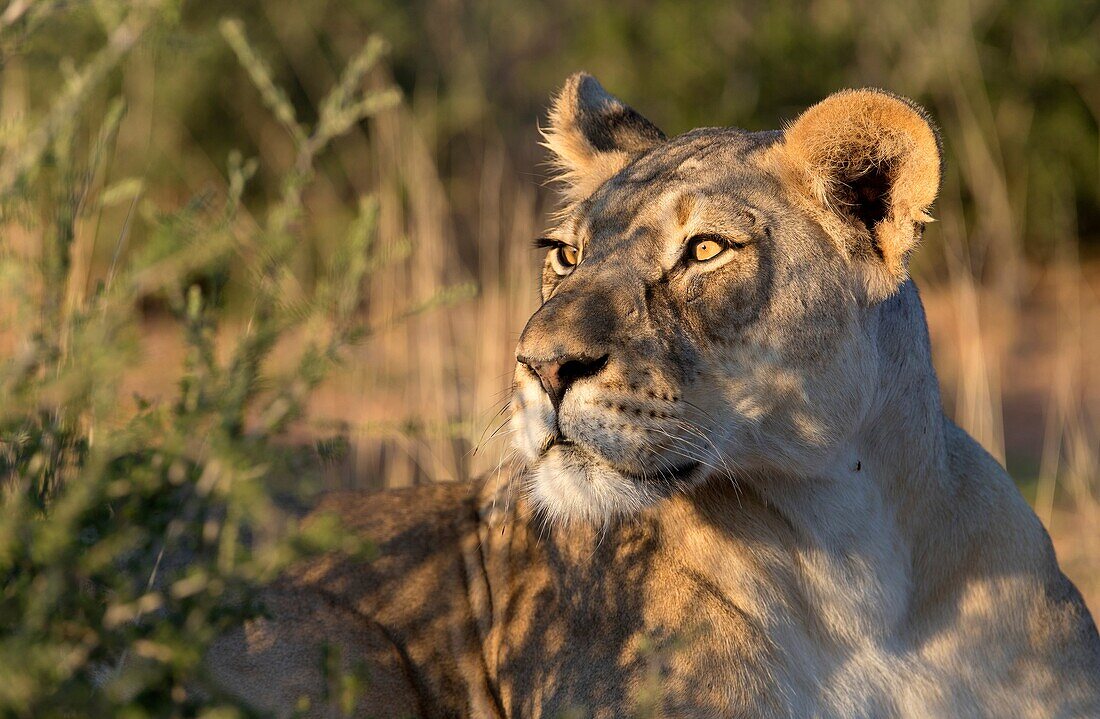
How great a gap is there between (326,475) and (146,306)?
693cm

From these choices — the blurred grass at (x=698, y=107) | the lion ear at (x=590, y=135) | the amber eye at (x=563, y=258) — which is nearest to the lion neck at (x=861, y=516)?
the amber eye at (x=563, y=258)

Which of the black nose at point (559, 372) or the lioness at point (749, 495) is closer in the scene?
the black nose at point (559, 372)

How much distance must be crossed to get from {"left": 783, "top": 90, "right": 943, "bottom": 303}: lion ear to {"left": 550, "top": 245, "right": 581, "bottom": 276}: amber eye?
1.86ft

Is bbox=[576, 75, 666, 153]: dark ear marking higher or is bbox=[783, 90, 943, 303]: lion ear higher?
bbox=[576, 75, 666, 153]: dark ear marking

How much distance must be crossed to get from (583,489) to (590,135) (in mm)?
1357

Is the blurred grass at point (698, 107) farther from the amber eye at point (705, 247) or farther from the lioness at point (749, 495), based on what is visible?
the amber eye at point (705, 247)

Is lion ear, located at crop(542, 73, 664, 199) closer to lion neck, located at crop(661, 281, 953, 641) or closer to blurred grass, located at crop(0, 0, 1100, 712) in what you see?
lion neck, located at crop(661, 281, 953, 641)

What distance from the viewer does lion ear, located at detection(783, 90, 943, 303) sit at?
284 cm

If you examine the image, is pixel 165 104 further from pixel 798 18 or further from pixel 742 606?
pixel 742 606

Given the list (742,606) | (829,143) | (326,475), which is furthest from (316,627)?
(326,475)

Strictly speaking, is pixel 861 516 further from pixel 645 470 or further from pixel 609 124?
pixel 609 124

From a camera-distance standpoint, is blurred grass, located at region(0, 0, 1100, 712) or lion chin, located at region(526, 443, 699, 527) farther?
blurred grass, located at region(0, 0, 1100, 712)

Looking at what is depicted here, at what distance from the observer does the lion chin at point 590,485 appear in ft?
8.77

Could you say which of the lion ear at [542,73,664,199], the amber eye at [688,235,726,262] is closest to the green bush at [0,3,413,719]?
the amber eye at [688,235,726,262]
